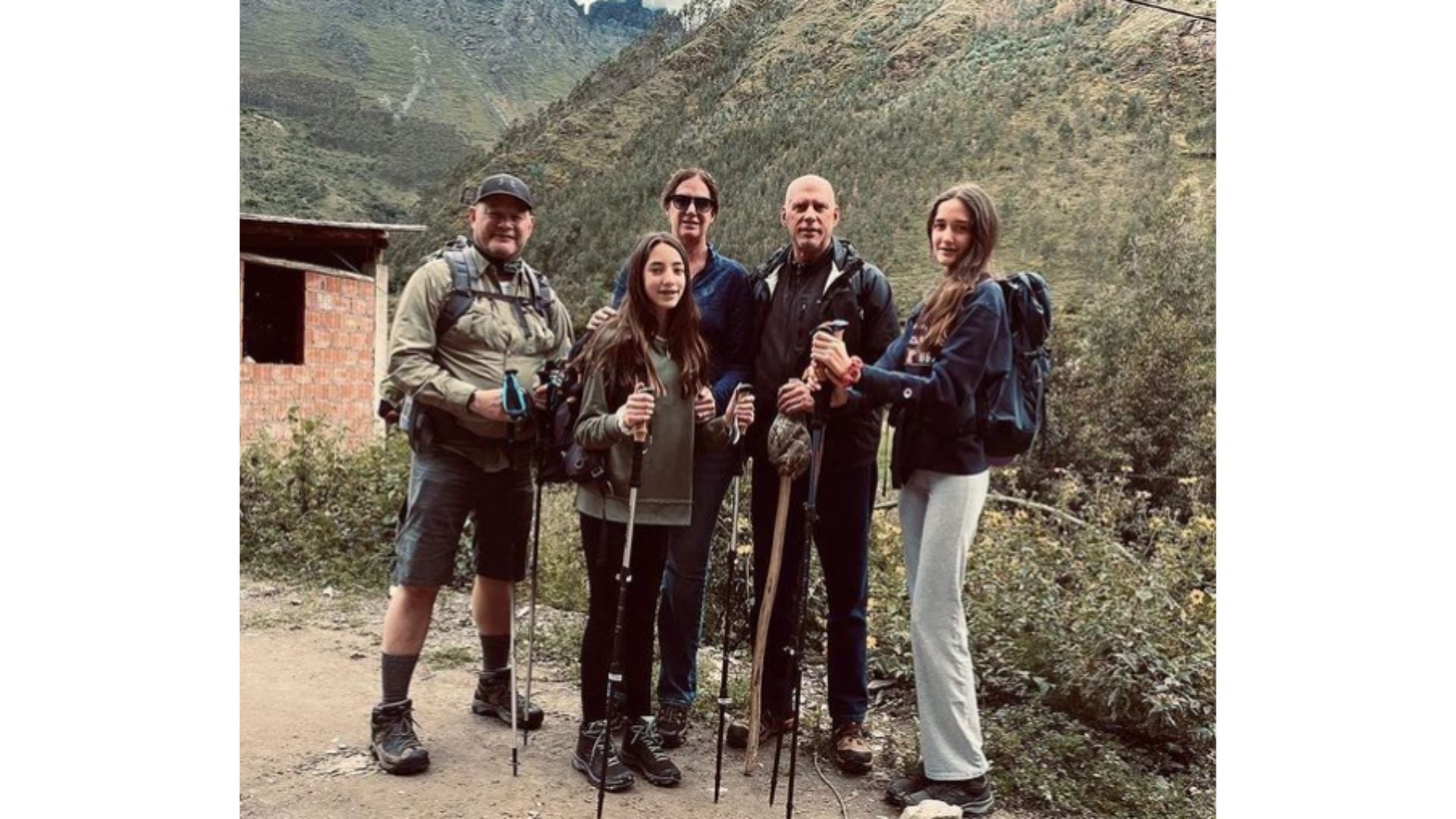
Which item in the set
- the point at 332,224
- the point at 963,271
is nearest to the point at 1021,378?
the point at 963,271

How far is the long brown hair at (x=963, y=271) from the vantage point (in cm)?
316

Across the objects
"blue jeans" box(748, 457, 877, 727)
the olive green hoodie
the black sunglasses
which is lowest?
"blue jeans" box(748, 457, 877, 727)

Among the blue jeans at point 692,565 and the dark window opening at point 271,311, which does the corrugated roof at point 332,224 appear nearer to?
the dark window opening at point 271,311

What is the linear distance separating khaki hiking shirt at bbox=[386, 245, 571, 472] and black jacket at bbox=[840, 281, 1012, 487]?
0.99 meters

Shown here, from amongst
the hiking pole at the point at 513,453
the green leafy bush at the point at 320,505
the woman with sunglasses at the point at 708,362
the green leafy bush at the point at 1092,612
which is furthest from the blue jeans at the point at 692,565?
the green leafy bush at the point at 320,505

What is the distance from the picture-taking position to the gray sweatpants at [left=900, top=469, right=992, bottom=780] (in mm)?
3188

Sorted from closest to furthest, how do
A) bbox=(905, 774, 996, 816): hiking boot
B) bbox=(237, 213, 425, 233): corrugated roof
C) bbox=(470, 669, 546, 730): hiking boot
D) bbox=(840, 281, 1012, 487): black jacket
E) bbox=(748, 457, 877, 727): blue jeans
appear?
bbox=(840, 281, 1012, 487): black jacket
bbox=(905, 774, 996, 816): hiking boot
bbox=(748, 457, 877, 727): blue jeans
bbox=(470, 669, 546, 730): hiking boot
bbox=(237, 213, 425, 233): corrugated roof

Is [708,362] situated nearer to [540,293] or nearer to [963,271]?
[540,293]

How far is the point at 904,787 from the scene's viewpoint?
340 centimetres

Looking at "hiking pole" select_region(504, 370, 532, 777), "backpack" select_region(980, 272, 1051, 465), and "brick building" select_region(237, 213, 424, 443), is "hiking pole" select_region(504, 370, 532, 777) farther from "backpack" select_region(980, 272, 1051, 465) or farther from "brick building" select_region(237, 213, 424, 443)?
"backpack" select_region(980, 272, 1051, 465)

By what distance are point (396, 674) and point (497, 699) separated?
0.44 m

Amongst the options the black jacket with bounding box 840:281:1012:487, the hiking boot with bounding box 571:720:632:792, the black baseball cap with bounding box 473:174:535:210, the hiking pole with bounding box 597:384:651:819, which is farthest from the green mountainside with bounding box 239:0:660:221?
the hiking boot with bounding box 571:720:632:792

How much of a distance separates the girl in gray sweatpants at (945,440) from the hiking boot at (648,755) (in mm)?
730

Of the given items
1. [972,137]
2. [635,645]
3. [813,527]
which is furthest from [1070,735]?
[972,137]
